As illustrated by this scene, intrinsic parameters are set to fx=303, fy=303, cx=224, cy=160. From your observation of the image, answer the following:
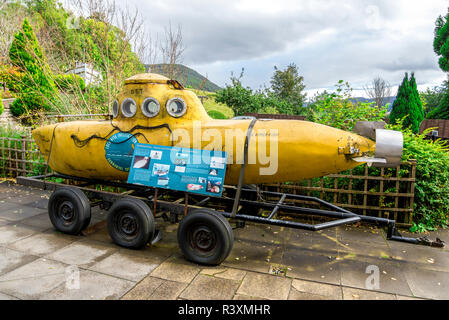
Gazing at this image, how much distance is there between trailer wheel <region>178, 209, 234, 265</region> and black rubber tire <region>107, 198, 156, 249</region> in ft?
1.68

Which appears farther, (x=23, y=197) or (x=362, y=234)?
(x=23, y=197)

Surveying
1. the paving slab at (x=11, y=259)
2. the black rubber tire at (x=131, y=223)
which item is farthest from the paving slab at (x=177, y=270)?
the paving slab at (x=11, y=259)

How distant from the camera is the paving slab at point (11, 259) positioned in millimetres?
3801

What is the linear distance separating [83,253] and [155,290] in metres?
1.51

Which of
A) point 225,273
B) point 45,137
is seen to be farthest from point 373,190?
point 45,137

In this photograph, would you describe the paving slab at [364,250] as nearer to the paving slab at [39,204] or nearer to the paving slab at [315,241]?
the paving slab at [315,241]

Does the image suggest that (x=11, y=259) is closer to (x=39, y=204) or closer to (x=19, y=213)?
(x=19, y=213)

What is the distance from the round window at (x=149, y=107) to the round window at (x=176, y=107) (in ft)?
0.72

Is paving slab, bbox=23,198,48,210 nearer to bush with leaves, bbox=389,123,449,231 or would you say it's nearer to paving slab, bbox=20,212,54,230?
paving slab, bbox=20,212,54,230

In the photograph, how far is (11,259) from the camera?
4.02 m

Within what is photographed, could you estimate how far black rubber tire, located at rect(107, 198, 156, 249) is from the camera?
4.13 meters

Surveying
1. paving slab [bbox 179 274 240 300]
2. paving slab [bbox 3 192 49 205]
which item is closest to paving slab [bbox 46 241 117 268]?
paving slab [bbox 179 274 240 300]
